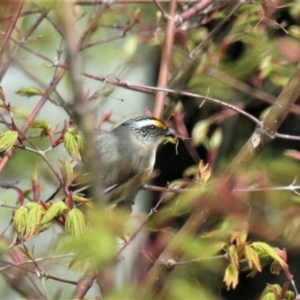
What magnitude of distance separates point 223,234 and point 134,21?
3.79ft

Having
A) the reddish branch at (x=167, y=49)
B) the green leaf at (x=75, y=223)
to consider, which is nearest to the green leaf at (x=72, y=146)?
the green leaf at (x=75, y=223)

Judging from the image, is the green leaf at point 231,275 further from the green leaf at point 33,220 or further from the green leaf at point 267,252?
the green leaf at point 33,220

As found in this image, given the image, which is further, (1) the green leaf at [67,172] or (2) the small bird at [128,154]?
(2) the small bird at [128,154]

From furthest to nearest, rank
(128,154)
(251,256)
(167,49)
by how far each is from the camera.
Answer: (128,154), (167,49), (251,256)

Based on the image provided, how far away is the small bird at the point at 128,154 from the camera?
3.26m

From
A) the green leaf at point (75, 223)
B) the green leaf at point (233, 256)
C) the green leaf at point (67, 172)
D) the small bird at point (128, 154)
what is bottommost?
the small bird at point (128, 154)

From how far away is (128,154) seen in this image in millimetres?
3605

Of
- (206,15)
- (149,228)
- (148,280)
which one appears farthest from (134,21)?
(148,280)

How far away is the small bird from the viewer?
3.26m

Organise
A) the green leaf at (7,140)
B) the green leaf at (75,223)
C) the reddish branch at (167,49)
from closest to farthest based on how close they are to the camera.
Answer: the green leaf at (75,223) → the green leaf at (7,140) → the reddish branch at (167,49)

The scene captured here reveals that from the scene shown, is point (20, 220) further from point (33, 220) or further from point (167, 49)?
point (167, 49)

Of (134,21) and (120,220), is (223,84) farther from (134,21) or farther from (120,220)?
(120,220)

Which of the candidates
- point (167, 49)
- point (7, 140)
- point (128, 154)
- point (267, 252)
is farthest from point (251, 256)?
point (128, 154)

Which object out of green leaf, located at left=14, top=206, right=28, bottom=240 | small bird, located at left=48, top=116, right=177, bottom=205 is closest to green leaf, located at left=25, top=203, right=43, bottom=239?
green leaf, located at left=14, top=206, right=28, bottom=240
